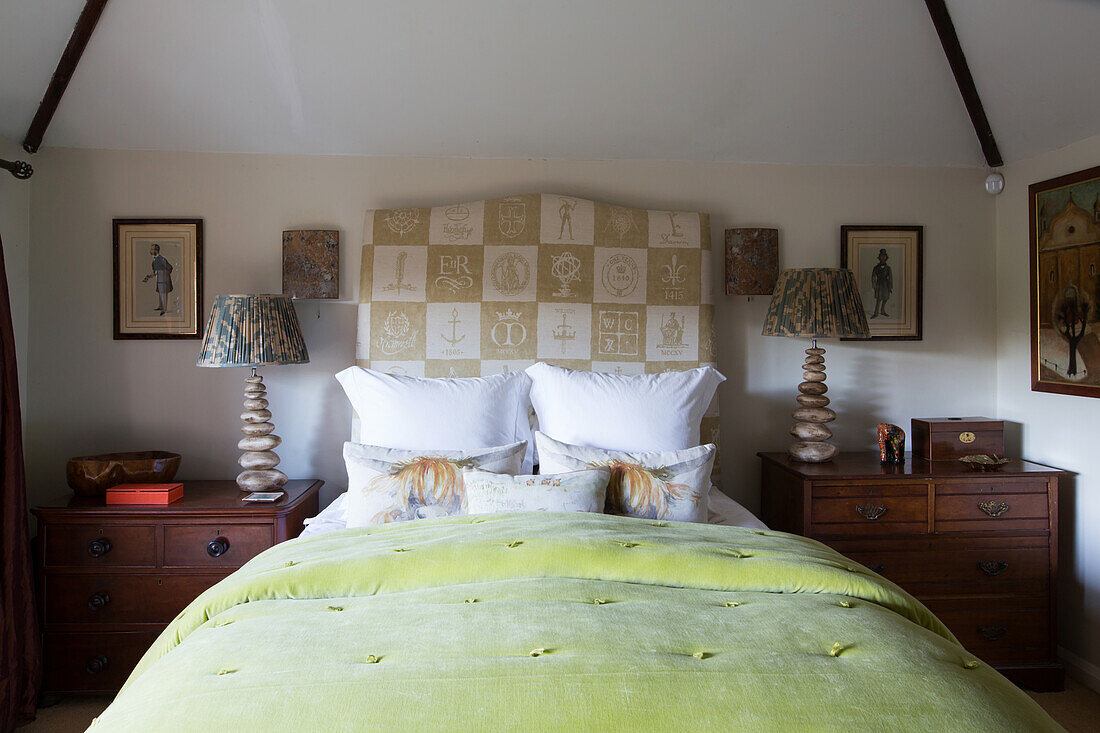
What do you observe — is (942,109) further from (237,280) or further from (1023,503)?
(237,280)

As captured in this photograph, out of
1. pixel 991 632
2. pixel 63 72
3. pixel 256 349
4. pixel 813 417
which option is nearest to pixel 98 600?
pixel 256 349

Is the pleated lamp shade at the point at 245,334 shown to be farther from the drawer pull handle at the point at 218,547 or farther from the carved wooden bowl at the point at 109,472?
the drawer pull handle at the point at 218,547

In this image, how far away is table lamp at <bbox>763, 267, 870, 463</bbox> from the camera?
9.21 ft

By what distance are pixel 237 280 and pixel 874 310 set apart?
2.77m

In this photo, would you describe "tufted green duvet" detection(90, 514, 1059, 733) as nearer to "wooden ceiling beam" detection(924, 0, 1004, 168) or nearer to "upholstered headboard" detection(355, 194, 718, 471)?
"upholstered headboard" detection(355, 194, 718, 471)

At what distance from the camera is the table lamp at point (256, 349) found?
2.59 meters

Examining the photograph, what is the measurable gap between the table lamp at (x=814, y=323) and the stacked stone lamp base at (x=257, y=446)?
6.56ft

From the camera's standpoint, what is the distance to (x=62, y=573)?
256 cm

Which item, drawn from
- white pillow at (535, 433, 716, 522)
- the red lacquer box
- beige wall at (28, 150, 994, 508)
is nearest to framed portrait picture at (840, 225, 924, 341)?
beige wall at (28, 150, 994, 508)

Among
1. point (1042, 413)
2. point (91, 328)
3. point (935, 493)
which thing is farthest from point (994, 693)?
point (91, 328)

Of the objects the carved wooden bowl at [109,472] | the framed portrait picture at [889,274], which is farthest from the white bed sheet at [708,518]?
the framed portrait picture at [889,274]

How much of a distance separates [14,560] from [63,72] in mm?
1795

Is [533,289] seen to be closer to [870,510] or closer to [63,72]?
[870,510]

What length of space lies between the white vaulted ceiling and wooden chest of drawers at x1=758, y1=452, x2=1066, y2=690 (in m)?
1.41
